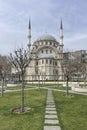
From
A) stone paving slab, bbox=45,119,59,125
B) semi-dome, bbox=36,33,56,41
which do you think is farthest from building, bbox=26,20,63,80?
stone paving slab, bbox=45,119,59,125

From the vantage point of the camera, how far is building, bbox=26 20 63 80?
84375 millimetres

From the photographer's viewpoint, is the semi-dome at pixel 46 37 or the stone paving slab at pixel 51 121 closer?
the stone paving slab at pixel 51 121

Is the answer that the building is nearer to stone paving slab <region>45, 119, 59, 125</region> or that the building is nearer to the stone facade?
the stone facade

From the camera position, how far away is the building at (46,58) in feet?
277

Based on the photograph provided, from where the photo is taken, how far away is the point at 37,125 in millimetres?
10336

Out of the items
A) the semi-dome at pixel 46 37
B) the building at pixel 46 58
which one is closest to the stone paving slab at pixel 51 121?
the building at pixel 46 58

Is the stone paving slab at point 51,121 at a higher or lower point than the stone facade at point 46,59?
lower

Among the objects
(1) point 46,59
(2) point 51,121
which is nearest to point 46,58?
(1) point 46,59

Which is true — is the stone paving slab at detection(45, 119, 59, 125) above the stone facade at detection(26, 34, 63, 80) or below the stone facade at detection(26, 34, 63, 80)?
below

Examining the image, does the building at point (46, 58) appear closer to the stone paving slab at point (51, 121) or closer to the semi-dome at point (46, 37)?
the semi-dome at point (46, 37)

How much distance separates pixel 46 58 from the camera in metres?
84.4

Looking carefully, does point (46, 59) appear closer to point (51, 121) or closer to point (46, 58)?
point (46, 58)

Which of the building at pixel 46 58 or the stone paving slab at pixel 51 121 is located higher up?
the building at pixel 46 58

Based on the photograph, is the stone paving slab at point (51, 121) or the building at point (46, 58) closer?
the stone paving slab at point (51, 121)
